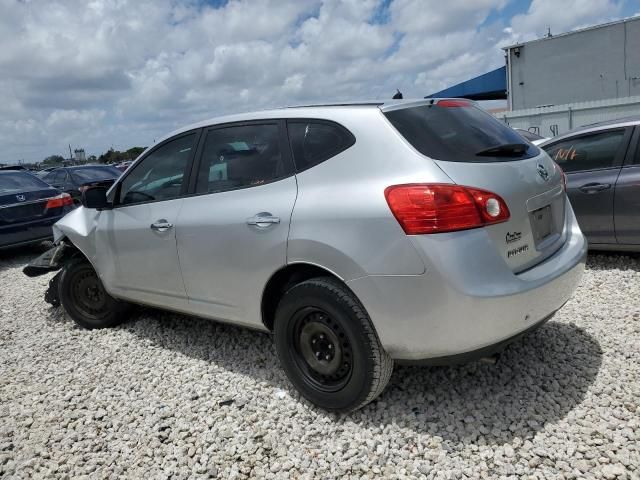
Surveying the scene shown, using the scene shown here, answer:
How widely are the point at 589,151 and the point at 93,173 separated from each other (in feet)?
38.1

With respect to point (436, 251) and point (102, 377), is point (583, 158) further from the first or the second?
point (102, 377)

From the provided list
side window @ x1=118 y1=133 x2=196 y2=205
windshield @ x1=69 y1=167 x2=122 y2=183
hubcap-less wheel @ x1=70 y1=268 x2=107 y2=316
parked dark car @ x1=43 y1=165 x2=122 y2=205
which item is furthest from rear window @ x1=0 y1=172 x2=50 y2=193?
side window @ x1=118 y1=133 x2=196 y2=205

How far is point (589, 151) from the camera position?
5.53 meters

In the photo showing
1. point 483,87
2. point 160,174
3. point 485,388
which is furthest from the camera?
point 483,87

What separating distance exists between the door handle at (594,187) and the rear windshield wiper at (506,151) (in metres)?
2.72

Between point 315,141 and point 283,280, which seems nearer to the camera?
point 315,141

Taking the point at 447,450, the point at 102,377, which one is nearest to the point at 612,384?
the point at 447,450

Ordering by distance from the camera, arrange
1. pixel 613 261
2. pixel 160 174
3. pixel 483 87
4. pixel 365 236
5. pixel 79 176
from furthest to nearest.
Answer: pixel 483 87, pixel 79 176, pixel 613 261, pixel 160 174, pixel 365 236

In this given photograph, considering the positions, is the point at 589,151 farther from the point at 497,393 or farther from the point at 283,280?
the point at 283,280

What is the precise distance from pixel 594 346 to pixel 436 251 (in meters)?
1.84

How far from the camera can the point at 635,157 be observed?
16.8 feet

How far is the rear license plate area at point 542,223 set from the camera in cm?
279

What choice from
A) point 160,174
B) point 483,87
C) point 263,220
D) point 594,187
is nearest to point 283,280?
point 263,220

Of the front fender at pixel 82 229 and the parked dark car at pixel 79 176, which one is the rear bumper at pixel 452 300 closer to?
the front fender at pixel 82 229
